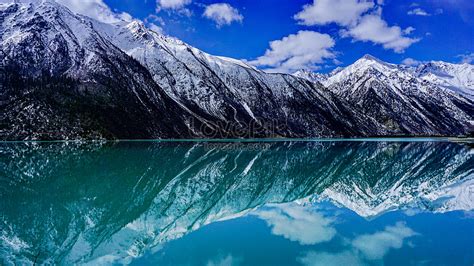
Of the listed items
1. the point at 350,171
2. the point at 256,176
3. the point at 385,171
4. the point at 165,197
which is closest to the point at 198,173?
the point at 256,176

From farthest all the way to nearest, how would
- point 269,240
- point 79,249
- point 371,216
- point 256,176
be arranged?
point 256,176 < point 371,216 < point 269,240 < point 79,249

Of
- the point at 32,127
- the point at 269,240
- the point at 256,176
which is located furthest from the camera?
the point at 32,127

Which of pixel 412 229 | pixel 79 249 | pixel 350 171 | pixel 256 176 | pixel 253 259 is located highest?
pixel 350 171

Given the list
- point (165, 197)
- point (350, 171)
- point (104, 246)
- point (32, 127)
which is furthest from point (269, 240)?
point (32, 127)

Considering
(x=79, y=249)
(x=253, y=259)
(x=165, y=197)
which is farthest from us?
(x=165, y=197)

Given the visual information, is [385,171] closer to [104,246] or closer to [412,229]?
[412,229]

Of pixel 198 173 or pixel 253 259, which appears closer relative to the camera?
pixel 253 259

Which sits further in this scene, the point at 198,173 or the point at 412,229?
the point at 198,173

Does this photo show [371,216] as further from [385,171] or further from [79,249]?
[385,171]

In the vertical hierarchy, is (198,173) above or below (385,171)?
below
